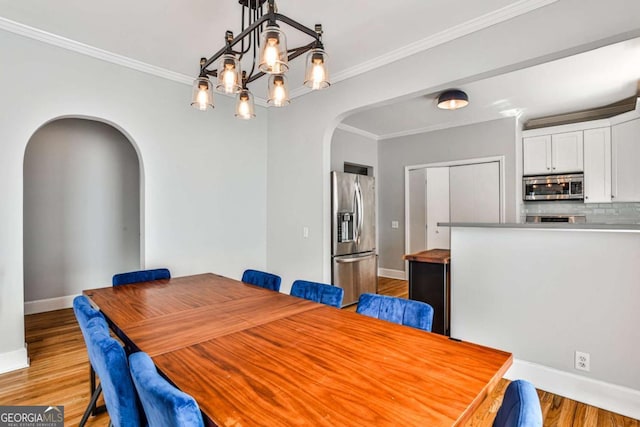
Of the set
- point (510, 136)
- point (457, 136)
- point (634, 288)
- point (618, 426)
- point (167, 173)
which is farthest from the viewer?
point (457, 136)

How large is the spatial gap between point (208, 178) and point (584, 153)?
4915 mm

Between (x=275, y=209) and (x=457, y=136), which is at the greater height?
(x=457, y=136)

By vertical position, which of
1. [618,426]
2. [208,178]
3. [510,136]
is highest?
[510,136]

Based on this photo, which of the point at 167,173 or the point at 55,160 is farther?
the point at 55,160

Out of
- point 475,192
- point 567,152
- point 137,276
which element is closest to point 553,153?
point 567,152

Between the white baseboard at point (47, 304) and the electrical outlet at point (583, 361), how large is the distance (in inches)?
211

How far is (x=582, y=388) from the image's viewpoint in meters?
2.18

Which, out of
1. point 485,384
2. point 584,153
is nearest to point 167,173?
point 485,384

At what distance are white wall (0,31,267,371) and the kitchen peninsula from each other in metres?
2.49

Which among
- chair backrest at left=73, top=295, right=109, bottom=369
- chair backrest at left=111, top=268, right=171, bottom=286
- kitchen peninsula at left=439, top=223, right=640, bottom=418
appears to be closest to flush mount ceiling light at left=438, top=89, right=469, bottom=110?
kitchen peninsula at left=439, top=223, right=640, bottom=418

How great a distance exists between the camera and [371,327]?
4.95 feet

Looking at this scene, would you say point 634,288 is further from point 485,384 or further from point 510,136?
point 510,136

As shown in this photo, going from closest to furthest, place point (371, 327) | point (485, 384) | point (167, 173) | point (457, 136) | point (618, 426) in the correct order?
1. point (485, 384)
2. point (371, 327)
3. point (618, 426)
4. point (167, 173)
5. point (457, 136)

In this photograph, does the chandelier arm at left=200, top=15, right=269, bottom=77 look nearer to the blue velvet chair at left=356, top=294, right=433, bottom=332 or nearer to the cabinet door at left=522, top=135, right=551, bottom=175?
the blue velvet chair at left=356, top=294, right=433, bottom=332
